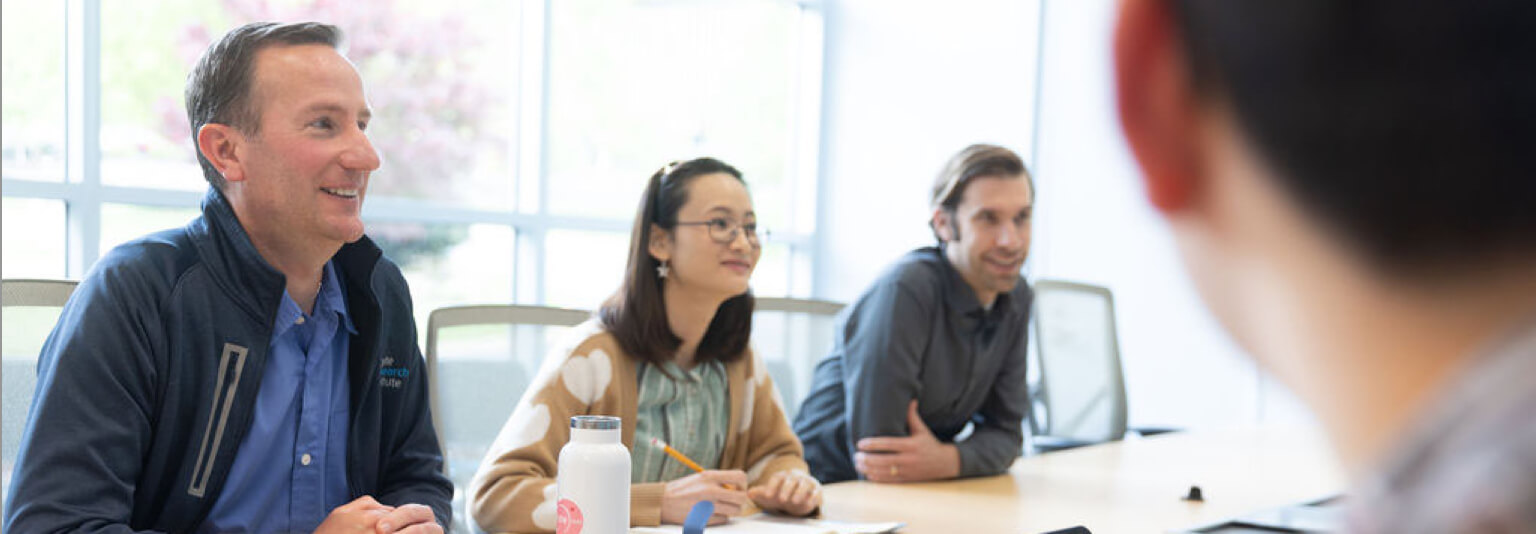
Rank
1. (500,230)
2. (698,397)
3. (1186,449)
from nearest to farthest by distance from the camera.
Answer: (698,397) < (1186,449) < (500,230)

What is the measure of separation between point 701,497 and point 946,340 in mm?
1137

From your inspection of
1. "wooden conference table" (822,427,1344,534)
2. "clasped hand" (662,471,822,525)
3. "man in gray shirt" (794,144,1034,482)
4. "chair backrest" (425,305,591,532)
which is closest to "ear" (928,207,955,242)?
"man in gray shirt" (794,144,1034,482)

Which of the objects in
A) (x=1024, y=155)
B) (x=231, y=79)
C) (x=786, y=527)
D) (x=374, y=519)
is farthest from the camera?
(x=1024, y=155)

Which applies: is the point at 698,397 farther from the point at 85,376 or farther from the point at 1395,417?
the point at 1395,417

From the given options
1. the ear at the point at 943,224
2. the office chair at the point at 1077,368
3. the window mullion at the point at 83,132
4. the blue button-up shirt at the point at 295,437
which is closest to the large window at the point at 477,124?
the window mullion at the point at 83,132

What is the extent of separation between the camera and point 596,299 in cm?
569

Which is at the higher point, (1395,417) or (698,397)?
(1395,417)

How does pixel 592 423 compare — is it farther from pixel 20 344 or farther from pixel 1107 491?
pixel 1107 491

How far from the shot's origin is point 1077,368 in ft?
13.2

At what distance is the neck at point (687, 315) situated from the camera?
2557 millimetres

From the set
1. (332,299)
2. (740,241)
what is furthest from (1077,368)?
(332,299)

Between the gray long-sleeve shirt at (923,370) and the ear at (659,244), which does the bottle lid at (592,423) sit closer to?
the ear at (659,244)

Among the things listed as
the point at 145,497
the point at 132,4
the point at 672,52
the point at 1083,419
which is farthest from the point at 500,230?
the point at 145,497

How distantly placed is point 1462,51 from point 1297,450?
3.35 metres
